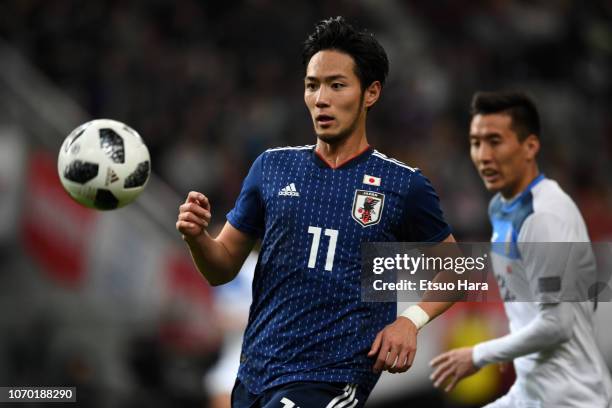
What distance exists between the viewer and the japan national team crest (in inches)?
168

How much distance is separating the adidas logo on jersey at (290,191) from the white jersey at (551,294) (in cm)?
138

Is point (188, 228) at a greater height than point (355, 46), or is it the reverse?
point (355, 46)

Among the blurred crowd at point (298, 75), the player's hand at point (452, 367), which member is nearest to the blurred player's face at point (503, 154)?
the player's hand at point (452, 367)

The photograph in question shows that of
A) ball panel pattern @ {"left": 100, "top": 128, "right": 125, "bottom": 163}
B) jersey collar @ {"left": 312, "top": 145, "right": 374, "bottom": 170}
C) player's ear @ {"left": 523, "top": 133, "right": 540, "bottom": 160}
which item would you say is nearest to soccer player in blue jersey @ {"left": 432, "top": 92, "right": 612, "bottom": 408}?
player's ear @ {"left": 523, "top": 133, "right": 540, "bottom": 160}

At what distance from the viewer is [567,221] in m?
5.00

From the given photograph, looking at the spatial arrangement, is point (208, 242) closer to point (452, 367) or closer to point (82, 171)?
point (82, 171)

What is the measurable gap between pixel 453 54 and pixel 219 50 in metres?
3.36

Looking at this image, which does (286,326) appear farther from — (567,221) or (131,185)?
(567,221)

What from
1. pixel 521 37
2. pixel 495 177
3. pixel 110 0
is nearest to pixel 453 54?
pixel 521 37

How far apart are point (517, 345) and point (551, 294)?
31cm

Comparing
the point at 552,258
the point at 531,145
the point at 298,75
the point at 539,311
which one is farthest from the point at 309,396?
the point at 298,75

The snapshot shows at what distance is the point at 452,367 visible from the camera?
16.6 ft

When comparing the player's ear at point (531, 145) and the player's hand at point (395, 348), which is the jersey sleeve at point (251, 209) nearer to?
the player's hand at point (395, 348)

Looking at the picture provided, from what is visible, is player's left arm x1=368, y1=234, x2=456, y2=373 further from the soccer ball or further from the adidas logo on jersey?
the soccer ball
